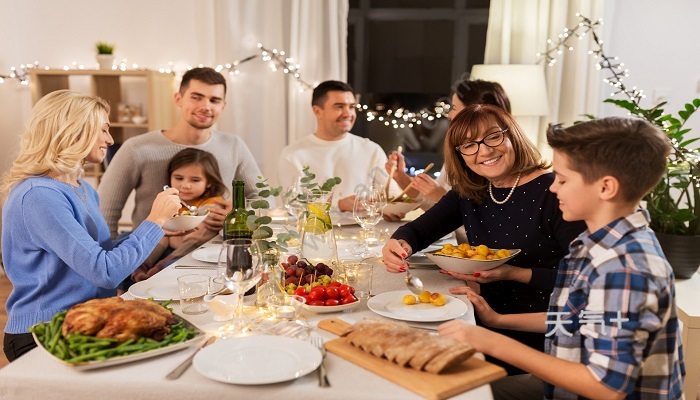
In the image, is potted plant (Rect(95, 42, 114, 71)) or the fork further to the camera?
potted plant (Rect(95, 42, 114, 71))

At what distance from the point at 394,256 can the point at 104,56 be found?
135 inches

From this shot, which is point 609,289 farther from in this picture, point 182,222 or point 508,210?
point 182,222

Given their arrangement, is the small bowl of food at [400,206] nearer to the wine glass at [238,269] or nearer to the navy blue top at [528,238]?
the navy blue top at [528,238]

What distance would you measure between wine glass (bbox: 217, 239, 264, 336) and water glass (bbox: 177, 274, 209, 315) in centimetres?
14

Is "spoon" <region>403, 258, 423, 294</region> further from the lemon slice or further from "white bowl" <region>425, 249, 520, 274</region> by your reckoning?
the lemon slice

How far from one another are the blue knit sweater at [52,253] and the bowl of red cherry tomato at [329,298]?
2.08 ft

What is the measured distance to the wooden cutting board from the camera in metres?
1.15

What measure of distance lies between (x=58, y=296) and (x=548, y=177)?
5.06 feet

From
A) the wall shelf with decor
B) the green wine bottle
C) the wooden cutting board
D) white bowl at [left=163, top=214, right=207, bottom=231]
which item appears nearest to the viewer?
the wooden cutting board

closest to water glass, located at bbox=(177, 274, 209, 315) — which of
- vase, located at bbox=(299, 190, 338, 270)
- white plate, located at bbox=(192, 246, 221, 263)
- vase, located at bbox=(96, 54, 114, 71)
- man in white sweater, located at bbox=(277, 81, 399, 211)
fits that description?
vase, located at bbox=(299, 190, 338, 270)

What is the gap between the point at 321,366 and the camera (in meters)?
1.24

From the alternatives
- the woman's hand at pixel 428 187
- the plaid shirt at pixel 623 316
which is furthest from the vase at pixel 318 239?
the woman's hand at pixel 428 187

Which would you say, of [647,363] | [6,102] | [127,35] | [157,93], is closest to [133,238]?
[647,363]

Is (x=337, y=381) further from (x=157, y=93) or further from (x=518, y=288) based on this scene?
(x=157, y=93)
